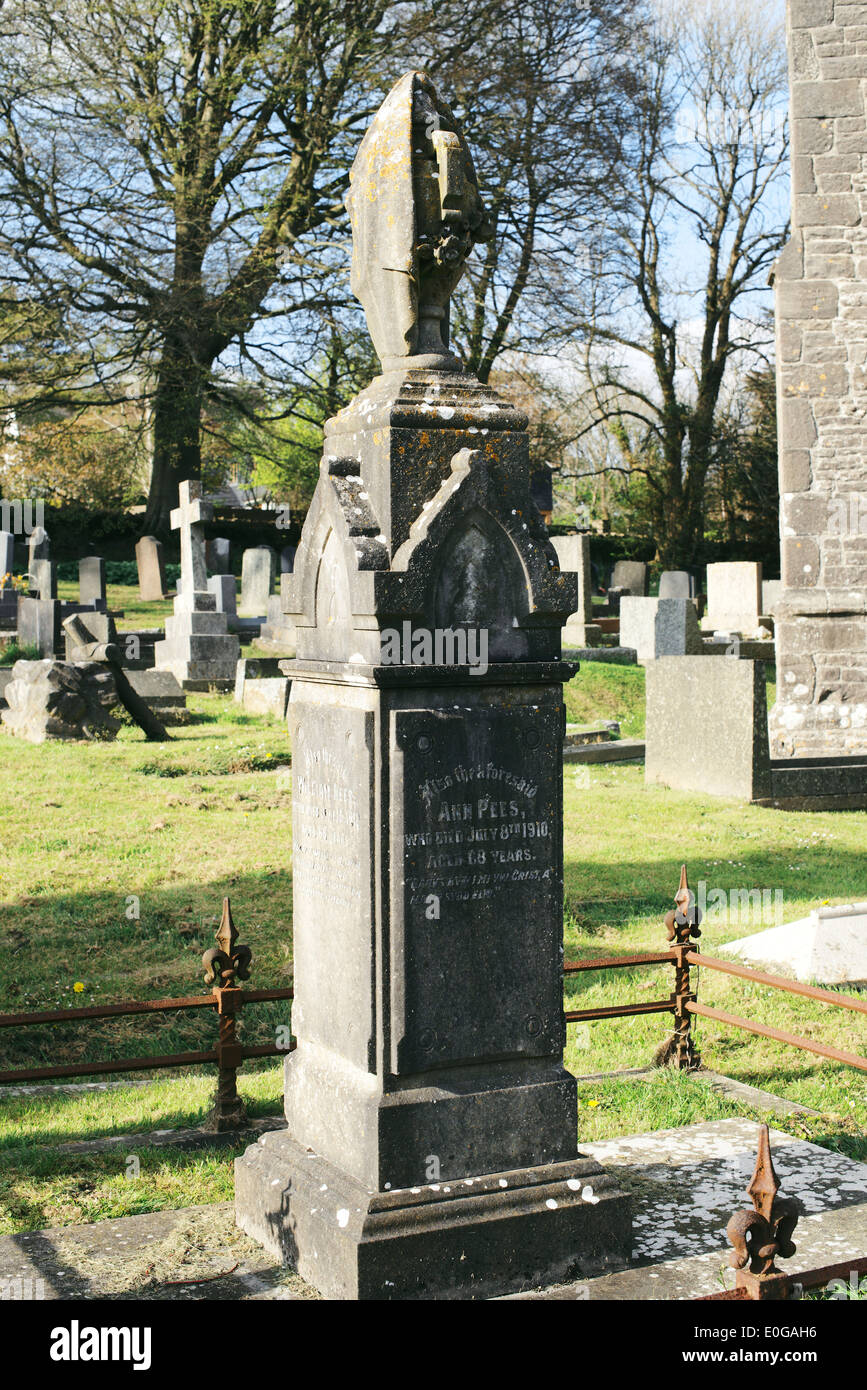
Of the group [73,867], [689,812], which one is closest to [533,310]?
[689,812]

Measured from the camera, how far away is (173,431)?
85.3ft

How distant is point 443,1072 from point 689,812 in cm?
813

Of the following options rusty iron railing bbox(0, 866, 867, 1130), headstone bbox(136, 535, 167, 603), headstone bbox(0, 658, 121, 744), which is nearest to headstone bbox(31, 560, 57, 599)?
headstone bbox(0, 658, 121, 744)

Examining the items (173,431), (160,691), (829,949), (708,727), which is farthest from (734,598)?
(829,949)

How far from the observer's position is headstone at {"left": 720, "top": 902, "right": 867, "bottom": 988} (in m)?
7.20

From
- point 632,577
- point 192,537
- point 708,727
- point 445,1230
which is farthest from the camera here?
point 632,577

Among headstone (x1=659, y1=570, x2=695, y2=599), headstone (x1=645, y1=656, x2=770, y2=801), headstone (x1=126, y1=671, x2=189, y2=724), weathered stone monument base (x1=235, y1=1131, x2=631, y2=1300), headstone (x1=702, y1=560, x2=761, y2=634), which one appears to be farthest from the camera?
headstone (x1=702, y1=560, x2=761, y2=634)

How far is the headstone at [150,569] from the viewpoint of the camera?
2750cm

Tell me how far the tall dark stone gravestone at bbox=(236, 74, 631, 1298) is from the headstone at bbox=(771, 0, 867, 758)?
35.9 feet

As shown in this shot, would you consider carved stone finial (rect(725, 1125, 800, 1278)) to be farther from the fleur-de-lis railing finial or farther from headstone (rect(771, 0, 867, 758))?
headstone (rect(771, 0, 867, 758))

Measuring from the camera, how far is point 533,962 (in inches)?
159

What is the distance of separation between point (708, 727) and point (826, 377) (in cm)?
448

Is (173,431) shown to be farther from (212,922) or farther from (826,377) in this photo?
(212,922)

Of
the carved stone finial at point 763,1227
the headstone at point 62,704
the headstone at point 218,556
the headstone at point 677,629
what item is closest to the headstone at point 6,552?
the headstone at point 218,556
